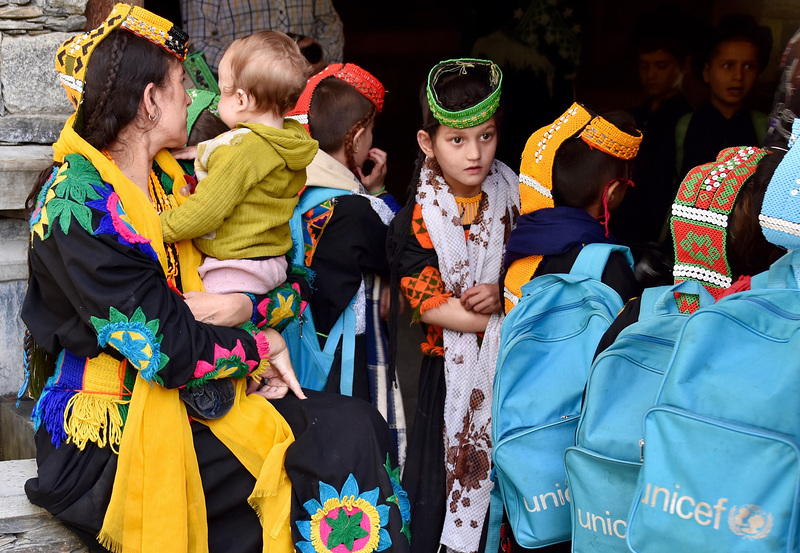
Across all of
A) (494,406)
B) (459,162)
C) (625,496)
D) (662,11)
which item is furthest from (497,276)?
(662,11)

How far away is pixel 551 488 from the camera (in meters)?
2.09

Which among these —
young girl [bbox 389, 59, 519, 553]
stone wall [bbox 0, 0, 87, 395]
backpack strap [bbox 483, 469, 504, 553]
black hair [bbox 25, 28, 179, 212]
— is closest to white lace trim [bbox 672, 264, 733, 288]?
backpack strap [bbox 483, 469, 504, 553]

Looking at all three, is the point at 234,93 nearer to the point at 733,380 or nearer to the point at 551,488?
the point at 551,488

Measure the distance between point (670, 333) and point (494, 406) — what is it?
56 centimetres

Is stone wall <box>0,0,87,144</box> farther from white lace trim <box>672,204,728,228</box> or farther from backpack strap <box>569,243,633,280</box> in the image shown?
white lace trim <box>672,204,728,228</box>

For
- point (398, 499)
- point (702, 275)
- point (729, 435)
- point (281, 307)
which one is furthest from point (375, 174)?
point (729, 435)

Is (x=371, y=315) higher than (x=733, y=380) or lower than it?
lower

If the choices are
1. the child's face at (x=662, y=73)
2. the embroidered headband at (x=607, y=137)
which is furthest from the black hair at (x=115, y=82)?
the child's face at (x=662, y=73)

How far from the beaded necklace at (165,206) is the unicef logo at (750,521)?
1481 millimetres

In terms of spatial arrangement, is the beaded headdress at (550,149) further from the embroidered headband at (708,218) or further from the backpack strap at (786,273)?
the backpack strap at (786,273)

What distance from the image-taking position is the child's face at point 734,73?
397cm

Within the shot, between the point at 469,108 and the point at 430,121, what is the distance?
0.66 feet

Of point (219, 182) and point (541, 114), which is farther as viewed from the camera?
point (541, 114)

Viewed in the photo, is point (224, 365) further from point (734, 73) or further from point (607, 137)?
point (734, 73)
